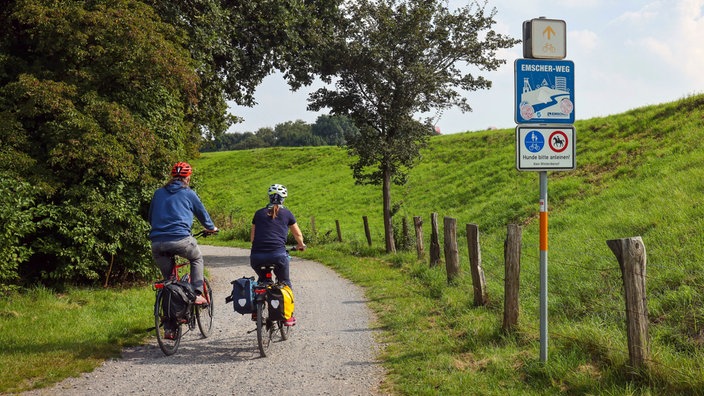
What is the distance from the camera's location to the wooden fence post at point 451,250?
1145cm

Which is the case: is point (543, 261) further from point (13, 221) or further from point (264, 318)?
point (13, 221)

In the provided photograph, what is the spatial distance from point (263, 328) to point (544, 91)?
4594 millimetres

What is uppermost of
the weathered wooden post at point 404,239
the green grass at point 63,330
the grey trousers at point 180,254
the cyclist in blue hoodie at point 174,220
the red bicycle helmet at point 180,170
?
the red bicycle helmet at point 180,170

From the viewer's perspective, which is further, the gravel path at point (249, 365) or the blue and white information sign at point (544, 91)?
the blue and white information sign at point (544, 91)

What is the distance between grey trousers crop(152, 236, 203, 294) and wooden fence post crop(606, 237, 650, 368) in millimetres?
4800

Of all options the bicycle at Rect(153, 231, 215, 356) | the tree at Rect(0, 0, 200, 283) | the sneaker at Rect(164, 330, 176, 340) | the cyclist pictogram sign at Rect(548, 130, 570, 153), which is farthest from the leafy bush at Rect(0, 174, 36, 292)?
the cyclist pictogram sign at Rect(548, 130, 570, 153)

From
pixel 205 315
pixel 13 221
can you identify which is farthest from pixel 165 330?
pixel 13 221

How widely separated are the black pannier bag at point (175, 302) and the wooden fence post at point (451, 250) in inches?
229

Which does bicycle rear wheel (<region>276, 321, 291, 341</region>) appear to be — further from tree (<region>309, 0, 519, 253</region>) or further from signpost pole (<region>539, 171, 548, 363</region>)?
tree (<region>309, 0, 519, 253</region>)

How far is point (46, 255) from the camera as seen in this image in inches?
423

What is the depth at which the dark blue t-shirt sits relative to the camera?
759 cm

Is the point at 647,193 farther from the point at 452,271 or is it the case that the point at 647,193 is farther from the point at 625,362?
the point at 625,362

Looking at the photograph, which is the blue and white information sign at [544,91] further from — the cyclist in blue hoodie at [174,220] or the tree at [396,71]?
the tree at [396,71]

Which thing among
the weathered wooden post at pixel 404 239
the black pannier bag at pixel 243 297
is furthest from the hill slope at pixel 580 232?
the black pannier bag at pixel 243 297
